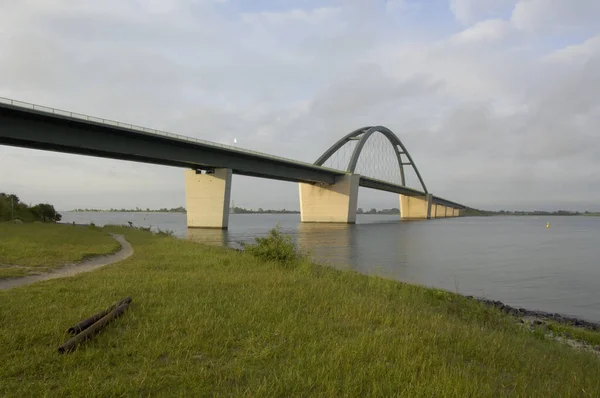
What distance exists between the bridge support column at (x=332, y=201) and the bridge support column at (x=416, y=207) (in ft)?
209

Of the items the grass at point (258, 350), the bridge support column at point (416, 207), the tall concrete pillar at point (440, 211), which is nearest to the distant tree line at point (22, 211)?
the grass at point (258, 350)

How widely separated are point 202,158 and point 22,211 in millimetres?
25342

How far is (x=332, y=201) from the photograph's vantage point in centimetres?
8800

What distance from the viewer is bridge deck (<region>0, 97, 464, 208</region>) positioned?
35000 mm

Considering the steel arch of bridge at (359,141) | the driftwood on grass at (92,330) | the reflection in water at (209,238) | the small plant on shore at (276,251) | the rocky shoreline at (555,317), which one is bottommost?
the rocky shoreline at (555,317)

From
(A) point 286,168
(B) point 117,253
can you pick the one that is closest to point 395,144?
(A) point 286,168

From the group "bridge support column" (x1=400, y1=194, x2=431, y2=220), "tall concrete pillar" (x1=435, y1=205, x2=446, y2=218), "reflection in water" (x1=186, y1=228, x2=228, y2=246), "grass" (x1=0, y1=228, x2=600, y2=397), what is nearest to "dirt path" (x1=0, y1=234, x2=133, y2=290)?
"grass" (x1=0, y1=228, x2=600, y2=397)

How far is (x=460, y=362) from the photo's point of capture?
5.69m

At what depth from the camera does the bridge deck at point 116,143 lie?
35.0 m

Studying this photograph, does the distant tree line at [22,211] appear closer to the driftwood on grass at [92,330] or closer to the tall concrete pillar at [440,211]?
the driftwood on grass at [92,330]

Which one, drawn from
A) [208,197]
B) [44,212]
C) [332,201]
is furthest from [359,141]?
[44,212]

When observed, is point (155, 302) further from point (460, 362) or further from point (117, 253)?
point (117, 253)

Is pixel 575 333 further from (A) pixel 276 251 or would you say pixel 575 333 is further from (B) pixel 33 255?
(B) pixel 33 255

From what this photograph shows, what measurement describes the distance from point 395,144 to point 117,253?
111 m
